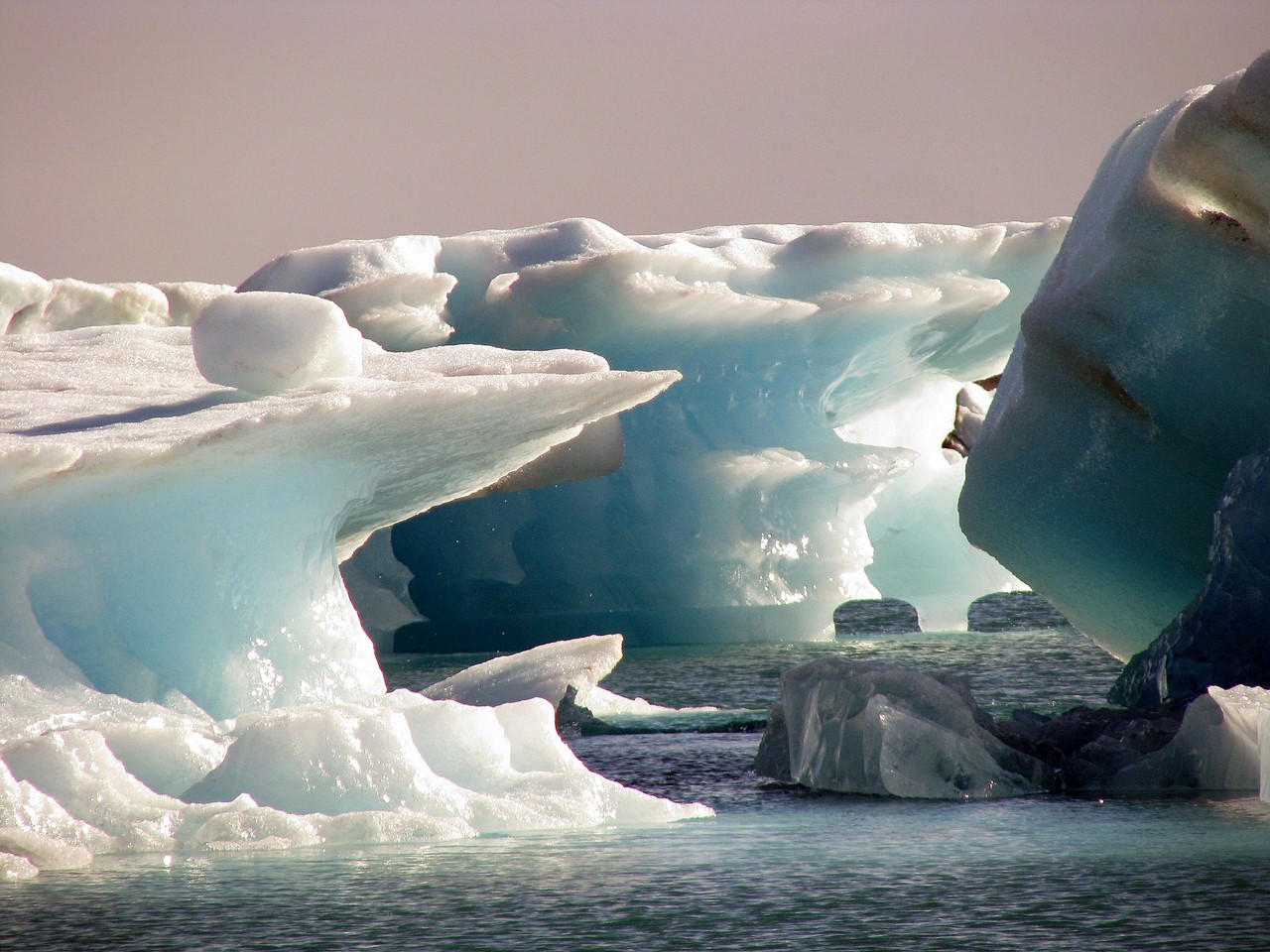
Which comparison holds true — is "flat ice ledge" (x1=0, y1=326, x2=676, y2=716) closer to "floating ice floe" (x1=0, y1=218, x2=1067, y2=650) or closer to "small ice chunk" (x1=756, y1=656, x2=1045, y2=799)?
"small ice chunk" (x1=756, y1=656, x2=1045, y2=799)

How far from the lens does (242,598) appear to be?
5.60 m

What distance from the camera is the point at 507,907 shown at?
2973mm

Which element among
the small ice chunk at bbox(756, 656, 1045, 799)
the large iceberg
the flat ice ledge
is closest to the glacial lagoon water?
the small ice chunk at bbox(756, 656, 1045, 799)

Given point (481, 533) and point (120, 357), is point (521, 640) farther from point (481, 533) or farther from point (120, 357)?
point (120, 357)

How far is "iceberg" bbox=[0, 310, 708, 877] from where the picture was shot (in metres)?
3.86

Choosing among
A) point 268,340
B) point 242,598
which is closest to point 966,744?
point 242,598

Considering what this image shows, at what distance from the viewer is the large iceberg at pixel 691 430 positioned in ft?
39.8

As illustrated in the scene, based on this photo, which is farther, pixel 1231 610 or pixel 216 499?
pixel 1231 610

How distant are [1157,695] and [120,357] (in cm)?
458

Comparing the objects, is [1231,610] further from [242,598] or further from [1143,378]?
[242,598]

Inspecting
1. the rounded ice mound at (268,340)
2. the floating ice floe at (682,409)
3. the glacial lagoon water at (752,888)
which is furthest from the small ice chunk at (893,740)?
the floating ice floe at (682,409)

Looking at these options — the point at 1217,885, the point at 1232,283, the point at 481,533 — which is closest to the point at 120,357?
the point at 1232,283

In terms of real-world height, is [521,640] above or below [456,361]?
below

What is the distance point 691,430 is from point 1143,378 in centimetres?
642
